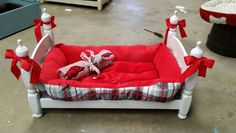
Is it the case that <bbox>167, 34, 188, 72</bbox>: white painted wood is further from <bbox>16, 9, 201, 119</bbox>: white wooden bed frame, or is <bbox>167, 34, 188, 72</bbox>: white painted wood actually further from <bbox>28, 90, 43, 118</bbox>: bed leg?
<bbox>28, 90, 43, 118</bbox>: bed leg

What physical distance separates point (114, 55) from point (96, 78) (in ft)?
0.89

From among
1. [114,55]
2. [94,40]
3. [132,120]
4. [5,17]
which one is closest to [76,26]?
[94,40]

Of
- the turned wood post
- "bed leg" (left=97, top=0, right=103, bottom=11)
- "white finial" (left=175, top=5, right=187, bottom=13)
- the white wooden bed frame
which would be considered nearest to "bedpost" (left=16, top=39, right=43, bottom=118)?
the white wooden bed frame

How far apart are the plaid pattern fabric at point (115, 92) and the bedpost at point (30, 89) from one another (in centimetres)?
4

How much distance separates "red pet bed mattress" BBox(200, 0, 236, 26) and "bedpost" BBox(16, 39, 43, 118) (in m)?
1.46

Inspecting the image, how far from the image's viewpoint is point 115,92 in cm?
135

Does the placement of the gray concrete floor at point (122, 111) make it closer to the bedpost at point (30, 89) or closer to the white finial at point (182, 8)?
the bedpost at point (30, 89)

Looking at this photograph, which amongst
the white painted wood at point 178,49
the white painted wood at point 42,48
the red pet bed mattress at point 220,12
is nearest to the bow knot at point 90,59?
the white painted wood at point 42,48

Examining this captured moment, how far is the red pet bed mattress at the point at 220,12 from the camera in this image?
1.96 meters

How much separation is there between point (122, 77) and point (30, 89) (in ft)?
1.70

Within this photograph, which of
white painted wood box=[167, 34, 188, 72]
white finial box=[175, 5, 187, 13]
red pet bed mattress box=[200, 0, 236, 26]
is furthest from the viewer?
white finial box=[175, 5, 187, 13]

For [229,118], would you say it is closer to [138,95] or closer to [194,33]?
[138,95]

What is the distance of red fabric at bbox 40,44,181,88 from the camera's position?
4.49 feet

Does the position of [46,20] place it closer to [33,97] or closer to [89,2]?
[33,97]
